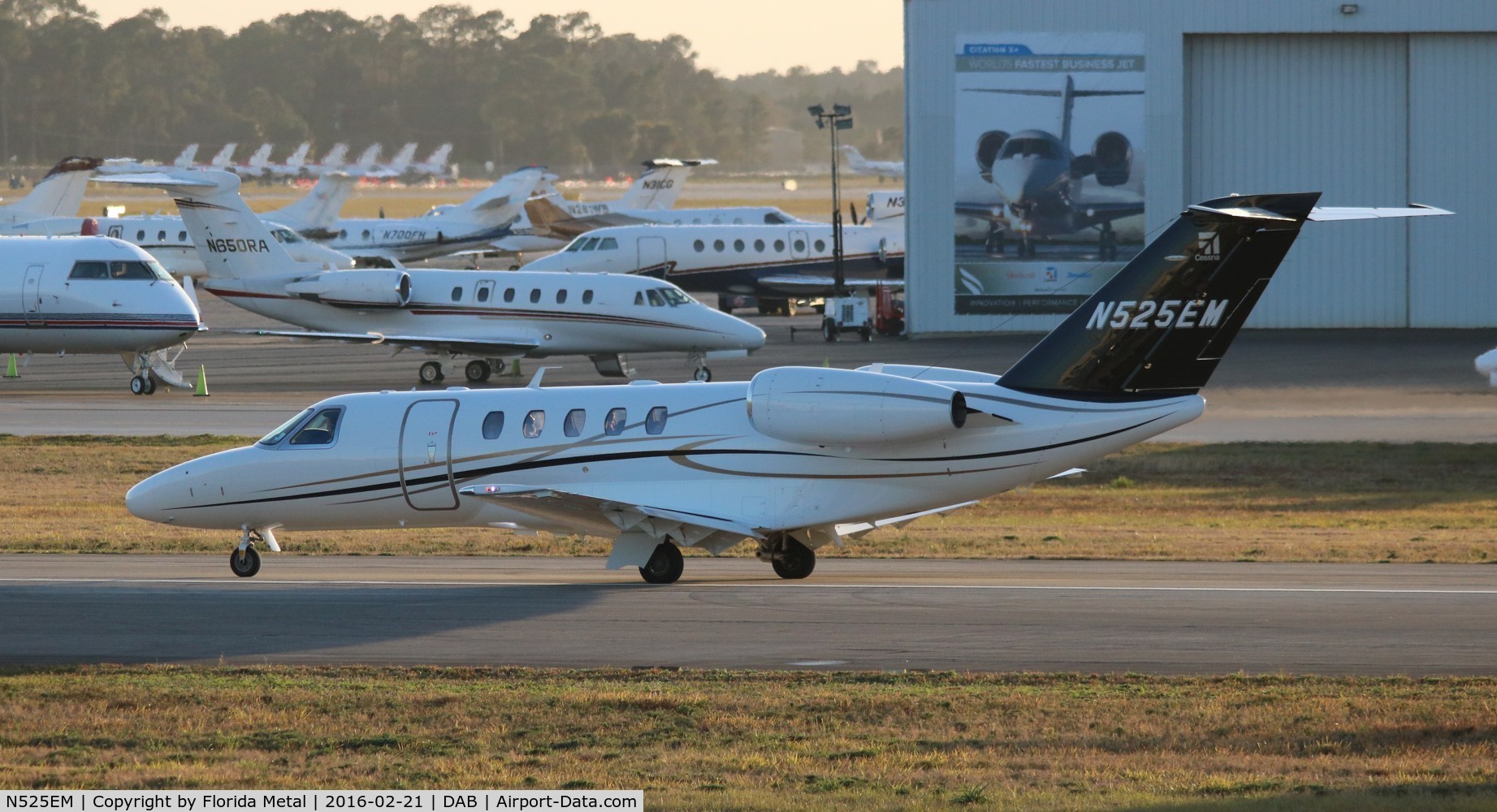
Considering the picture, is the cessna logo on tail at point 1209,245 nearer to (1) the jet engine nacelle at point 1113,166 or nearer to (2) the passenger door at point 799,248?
(1) the jet engine nacelle at point 1113,166

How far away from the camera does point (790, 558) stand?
66.7ft

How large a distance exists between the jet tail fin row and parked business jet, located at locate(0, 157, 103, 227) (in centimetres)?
4985

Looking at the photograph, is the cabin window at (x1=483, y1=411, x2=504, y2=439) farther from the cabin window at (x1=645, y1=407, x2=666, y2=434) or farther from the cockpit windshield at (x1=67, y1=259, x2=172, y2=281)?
the cockpit windshield at (x1=67, y1=259, x2=172, y2=281)

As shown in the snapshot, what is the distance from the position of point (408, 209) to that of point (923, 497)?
494 ft

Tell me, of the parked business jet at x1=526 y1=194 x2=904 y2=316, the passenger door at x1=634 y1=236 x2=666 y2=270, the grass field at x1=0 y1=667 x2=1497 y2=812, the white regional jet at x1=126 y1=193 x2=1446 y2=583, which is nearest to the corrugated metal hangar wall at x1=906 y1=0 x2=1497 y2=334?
the parked business jet at x1=526 y1=194 x2=904 y2=316

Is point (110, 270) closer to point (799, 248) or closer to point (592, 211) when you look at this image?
point (799, 248)

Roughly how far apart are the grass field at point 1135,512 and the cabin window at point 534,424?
4.38 meters

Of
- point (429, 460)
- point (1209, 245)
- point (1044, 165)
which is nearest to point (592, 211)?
point (1044, 165)

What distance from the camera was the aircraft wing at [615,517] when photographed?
19.0 meters

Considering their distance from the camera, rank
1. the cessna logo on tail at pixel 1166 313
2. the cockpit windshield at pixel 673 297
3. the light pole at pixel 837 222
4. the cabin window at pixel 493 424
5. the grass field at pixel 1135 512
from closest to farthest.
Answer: the cessna logo on tail at pixel 1166 313 < the cabin window at pixel 493 424 < the grass field at pixel 1135 512 < the cockpit windshield at pixel 673 297 < the light pole at pixel 837 222

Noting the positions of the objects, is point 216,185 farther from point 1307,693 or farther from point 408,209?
point 408,209

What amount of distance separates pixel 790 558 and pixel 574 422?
115 inches

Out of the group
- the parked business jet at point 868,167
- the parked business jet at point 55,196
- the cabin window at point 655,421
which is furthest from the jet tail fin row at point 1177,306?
the parked business jet at point 868,167

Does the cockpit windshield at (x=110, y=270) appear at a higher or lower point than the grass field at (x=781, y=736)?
higher
